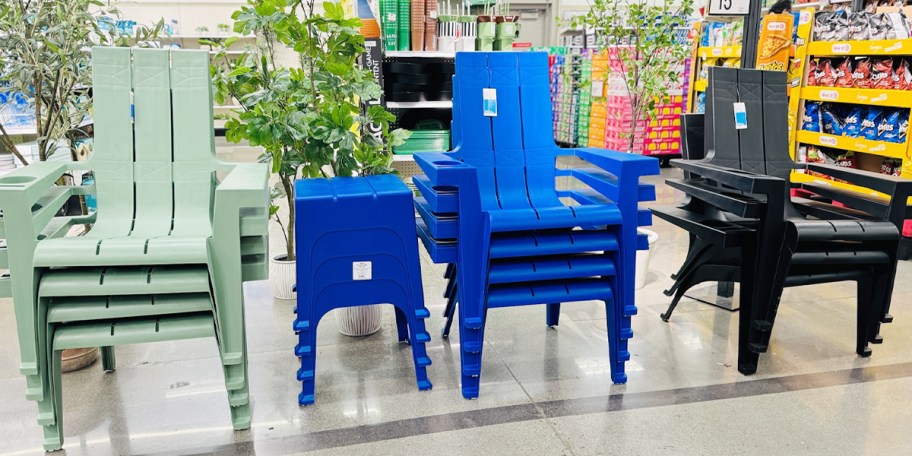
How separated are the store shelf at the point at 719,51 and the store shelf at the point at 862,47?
1.57 feet

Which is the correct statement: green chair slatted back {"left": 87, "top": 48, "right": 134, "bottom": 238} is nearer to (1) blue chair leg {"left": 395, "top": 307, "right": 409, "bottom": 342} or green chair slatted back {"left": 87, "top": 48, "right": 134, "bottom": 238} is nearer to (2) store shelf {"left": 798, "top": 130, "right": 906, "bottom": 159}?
(1) blue chair leg {"left": 395, "top": 307, "right": 409, "bottom": 342}

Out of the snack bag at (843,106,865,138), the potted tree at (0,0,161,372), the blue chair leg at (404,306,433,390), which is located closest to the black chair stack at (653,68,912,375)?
the blue chair leg at (404,306,433,390)

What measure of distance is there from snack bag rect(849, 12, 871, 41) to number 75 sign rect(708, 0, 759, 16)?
4.59 feet

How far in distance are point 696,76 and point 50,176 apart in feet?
15.1

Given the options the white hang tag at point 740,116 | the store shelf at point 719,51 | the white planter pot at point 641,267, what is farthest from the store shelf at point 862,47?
the white planter pot at point 641,267

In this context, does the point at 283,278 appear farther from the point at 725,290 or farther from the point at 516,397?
the point at 725,290

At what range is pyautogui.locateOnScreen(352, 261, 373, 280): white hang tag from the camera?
204cm

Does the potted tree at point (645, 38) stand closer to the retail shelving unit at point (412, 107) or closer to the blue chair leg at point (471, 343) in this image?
the retail shelving unit at point (412, 107)

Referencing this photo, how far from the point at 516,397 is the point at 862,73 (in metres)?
3.57

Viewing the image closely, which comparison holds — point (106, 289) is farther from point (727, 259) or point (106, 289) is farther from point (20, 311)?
point (727, 259)

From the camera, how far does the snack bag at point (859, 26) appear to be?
406 cm

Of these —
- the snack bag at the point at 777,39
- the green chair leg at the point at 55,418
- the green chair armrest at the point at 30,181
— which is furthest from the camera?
the snack bag at the point at 777,39

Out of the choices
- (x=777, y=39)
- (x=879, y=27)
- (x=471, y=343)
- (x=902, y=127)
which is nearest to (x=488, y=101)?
(x=471, y=343)

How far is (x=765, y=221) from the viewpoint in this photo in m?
2.21
